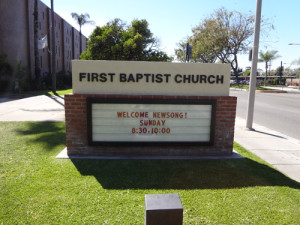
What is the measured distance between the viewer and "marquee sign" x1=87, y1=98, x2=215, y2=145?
5.62 meters

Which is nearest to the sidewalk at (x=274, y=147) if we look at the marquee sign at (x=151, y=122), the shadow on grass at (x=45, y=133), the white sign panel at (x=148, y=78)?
the marquee sign at (x=151, y=122)

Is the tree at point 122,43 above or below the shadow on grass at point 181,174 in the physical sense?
above

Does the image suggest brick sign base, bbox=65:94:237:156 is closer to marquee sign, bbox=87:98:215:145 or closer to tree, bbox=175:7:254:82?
marquee sign, bbox=87:98:215:145

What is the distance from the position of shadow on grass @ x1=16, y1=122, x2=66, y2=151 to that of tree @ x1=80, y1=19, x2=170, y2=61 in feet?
55.0

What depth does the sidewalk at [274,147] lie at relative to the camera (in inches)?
210

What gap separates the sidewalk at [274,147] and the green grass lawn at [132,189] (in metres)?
0.37

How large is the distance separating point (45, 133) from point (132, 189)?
490cm

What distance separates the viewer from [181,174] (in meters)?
4.76

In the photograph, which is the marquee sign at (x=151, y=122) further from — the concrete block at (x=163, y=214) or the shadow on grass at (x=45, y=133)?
the concrete block at (x=163, y=214)

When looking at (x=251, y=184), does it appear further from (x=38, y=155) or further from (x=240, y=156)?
(x=38, y=155)

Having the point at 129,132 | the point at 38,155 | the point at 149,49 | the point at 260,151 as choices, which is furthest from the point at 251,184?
the point at 149,49

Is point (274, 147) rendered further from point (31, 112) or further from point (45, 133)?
point (31, 112)

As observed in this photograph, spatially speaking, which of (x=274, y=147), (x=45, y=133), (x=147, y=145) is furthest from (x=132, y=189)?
(x=45, y=133)

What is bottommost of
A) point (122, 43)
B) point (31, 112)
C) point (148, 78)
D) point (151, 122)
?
point (31, 112)
